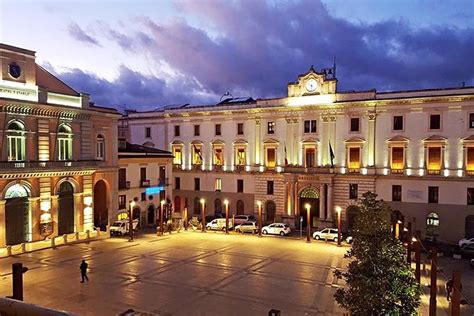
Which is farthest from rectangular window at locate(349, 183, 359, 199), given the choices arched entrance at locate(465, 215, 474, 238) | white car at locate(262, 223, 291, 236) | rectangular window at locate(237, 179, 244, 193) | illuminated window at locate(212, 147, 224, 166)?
illuminated window at locate(212, 147, 224, 166)

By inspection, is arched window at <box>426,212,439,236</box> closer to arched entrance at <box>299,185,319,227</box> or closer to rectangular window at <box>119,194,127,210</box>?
arched entrance at <box>299,185,319,227</box>

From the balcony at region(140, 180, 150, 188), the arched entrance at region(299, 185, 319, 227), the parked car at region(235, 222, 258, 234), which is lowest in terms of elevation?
the parked car at region(235, 222, 258, 234)

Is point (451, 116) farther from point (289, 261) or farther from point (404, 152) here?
point (289, 261)

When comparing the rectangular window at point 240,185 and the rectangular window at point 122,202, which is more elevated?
the rectangular window at point 240,185

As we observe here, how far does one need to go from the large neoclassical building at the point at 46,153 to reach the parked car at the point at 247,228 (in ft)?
47.7

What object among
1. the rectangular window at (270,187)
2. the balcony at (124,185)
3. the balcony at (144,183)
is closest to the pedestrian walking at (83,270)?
the balcony at (124,185)

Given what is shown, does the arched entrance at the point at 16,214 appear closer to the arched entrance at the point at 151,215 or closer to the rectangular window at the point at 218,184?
the arched entrance at the point at 151,215

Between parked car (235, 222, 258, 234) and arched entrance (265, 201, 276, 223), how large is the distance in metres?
5.66

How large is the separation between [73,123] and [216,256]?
729 inches

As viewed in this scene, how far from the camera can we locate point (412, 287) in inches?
601

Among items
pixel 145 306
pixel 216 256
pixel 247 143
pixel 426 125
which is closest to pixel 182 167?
pixel 247 143

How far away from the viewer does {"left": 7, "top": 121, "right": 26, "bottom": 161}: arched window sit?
3416cm

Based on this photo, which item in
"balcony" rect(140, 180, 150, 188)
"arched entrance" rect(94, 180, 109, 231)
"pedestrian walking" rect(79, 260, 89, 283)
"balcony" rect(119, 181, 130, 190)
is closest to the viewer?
"pedestrian walking" rect(79, 260, 89, 283)

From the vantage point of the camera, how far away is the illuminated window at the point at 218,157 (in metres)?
56.4
